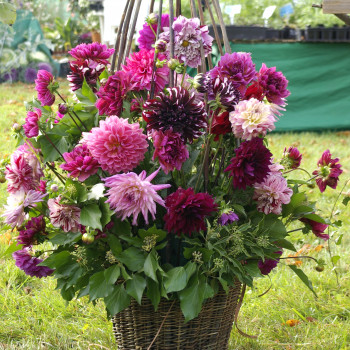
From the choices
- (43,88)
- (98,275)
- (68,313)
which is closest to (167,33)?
(43,88)

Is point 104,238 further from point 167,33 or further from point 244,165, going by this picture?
point 167,33

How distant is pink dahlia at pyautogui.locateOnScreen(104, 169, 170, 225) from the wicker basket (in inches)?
10.0

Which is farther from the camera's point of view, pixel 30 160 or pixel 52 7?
pixel 52 7

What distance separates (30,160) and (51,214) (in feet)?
0.63

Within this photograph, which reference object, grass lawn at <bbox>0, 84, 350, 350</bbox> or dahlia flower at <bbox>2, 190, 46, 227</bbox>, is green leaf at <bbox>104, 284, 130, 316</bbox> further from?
grass lawn at <bbox>0, 84, 350, 350</bbox>

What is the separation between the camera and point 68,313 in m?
1.85

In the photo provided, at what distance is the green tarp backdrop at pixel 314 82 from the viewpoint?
4.60 metres

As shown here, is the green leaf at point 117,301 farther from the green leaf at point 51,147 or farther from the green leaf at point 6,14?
the green leaf at point 6,14

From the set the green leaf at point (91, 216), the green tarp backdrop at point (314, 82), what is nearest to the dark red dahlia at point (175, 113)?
the green leaf at point (91, 216)

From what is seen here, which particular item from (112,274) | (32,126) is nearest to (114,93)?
(32,126)

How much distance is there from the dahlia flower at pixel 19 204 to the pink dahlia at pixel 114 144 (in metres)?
0.20

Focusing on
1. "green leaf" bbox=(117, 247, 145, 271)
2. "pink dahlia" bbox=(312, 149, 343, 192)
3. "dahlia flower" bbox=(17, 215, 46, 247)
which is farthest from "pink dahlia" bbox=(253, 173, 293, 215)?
"dahlia flower" bbox=(17, 215, 46, 247)

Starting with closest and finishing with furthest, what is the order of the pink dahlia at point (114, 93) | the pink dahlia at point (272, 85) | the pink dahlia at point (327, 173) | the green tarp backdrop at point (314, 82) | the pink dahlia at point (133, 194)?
the pink dahlia at point (133, 194)
the pink dahlia at point (114, 93)
the pink dahlia at point (272, 85)
the pink dahlia at point (327, 173)
the green tarp backdrop at point (314, 82)

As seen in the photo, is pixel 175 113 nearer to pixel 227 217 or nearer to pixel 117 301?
pixel 227 217
